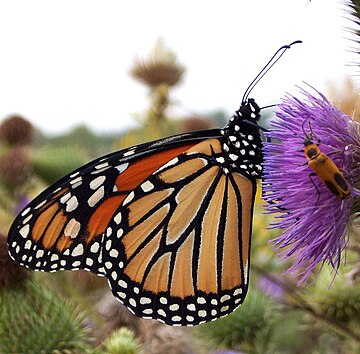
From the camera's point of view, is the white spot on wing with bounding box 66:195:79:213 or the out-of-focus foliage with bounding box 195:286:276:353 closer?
the white spot on wing with bounding box 66:195:79:213

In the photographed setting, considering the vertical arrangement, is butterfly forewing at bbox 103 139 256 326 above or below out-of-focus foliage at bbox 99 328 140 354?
above

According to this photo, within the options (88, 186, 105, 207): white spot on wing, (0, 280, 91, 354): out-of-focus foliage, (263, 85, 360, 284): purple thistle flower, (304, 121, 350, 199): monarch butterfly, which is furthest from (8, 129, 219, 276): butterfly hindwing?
(304, 121, 350, 199): monarch butterfly

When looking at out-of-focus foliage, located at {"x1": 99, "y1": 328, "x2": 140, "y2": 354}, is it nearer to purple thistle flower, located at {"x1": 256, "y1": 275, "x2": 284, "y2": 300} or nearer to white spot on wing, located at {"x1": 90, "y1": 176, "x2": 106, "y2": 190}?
white spot on wing, located at {"x1": 90, "y1": 176, "x2": 106, "y2": 190}

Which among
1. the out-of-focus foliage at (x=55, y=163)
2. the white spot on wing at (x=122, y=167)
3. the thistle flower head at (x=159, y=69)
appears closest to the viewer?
the white spot on wing at (x=122, y=167)

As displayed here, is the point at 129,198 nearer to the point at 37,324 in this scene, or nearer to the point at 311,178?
the point at 37,324

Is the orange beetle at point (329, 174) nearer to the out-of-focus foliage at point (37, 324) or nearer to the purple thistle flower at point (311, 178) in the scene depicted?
the purple thistle flower at point (311, 178)

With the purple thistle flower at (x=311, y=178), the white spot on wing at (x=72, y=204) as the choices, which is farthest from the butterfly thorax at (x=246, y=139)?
the white spot on wing at (x=72, y=204)

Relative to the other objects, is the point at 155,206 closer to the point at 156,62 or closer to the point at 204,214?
the point at 204,214

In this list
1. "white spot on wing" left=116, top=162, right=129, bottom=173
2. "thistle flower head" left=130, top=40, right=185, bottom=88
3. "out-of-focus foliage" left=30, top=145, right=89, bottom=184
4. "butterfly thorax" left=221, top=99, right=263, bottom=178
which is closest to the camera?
"butterfly thorax" left=221, top=99, right=263, bottom=178
